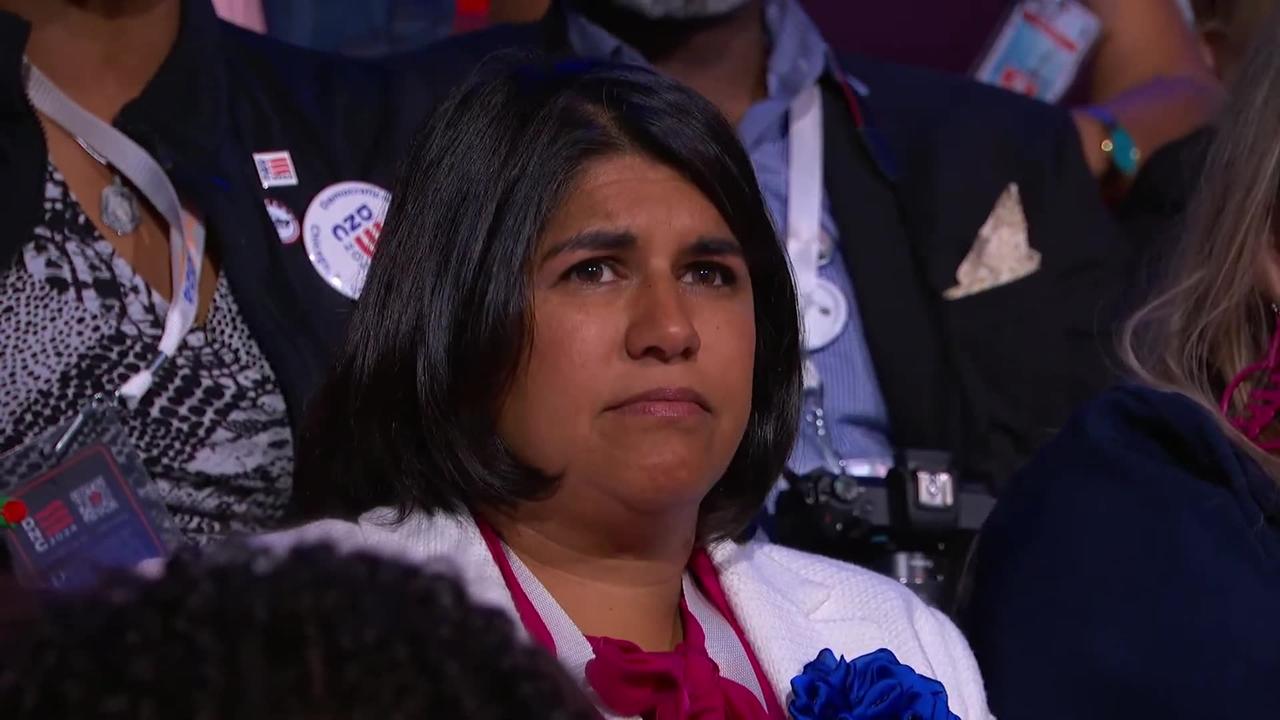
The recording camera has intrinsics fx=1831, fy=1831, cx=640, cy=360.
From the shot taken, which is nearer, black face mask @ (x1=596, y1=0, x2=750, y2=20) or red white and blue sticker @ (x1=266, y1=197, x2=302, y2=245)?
red white and blue sticker @ (x1=266, y1=197, x2=302, y2=245)

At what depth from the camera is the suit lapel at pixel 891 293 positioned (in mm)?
2531

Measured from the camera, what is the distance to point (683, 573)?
5.77 feet

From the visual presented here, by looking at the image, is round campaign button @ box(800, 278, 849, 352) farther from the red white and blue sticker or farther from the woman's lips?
the woman's lips

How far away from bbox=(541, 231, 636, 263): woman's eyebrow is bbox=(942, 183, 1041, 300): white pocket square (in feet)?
3.60

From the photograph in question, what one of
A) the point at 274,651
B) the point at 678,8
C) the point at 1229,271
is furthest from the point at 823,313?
the point at 274,651

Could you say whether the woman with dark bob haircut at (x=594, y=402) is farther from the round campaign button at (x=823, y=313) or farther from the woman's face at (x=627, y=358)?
the round campaign button at (x=823, y=313)

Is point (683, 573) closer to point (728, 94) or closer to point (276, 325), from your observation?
point (276, 325)

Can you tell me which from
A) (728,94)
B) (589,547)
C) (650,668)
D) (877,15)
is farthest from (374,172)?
(877,15)

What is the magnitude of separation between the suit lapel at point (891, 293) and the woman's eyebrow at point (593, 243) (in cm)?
100

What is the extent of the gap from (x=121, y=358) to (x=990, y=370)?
1.23m

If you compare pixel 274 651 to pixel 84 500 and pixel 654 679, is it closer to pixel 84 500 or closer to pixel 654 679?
pixel 654 679

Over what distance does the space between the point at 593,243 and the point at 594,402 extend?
14cm

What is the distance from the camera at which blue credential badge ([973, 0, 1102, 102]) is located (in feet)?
11.0

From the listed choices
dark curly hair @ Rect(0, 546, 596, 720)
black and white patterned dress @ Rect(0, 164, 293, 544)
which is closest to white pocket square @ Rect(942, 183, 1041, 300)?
black and white patterned dress @ Rect(0, 164, 293, 544)
